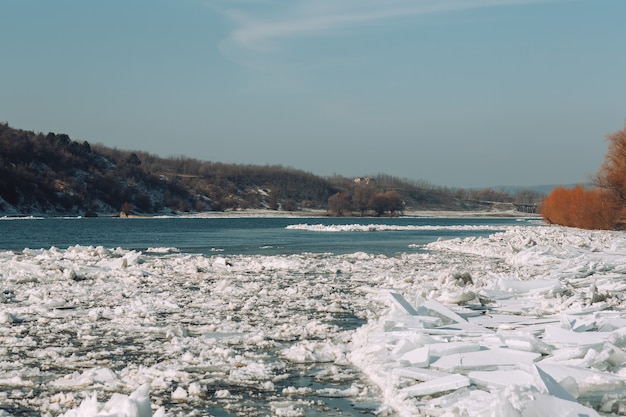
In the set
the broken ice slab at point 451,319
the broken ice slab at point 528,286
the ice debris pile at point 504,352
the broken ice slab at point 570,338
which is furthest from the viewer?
the broken ice slab at point 528,286

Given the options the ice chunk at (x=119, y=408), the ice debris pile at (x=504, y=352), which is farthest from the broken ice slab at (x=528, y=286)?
the ice chunk at (x=119, y=408)

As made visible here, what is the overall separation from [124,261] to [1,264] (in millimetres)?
3341

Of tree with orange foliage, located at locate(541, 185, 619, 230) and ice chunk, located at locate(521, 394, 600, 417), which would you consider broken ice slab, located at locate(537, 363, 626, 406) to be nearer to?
ice chunk, located at locate(521, 394, 600, 417)

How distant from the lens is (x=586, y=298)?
11.9 m

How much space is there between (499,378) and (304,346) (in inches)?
112

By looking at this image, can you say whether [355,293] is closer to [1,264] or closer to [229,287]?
[229,287]

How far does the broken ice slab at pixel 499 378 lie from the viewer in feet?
20.4

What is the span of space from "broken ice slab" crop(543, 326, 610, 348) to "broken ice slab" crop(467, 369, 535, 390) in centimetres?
149

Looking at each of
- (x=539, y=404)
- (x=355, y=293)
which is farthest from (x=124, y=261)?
Answer: (x=539, y=404)

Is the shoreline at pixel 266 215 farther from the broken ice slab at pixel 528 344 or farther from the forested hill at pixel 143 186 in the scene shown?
the broken ice slab at pixel 528 344

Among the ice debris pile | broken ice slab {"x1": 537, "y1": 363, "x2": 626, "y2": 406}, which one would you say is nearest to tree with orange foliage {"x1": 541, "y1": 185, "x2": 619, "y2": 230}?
the ice debris pile

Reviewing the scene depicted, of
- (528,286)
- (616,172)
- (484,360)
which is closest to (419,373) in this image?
(484,360)

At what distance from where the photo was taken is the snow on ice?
609 centimetres

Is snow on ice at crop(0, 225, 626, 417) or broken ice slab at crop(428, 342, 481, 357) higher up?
broken ice slab at crop(428, 342, 481, 357)
